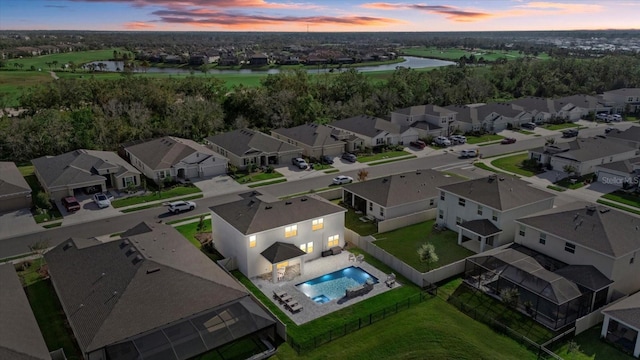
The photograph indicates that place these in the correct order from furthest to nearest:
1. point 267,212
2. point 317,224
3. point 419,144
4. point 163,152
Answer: point 419,144, point 163,152, point 317,224, point 267,212

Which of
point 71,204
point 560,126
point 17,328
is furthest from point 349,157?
point 560,126

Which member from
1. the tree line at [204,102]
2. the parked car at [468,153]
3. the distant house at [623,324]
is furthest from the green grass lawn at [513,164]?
the distant house at [623,324]

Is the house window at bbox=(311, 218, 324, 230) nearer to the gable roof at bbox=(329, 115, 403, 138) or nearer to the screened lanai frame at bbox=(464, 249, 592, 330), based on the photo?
the screened lanai frame at bbox=(464, 249, 592, 330)

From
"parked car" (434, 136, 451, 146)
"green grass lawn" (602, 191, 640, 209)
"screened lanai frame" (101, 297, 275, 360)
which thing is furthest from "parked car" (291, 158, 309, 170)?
"green grass lawn" (602, 191, 640, 209)

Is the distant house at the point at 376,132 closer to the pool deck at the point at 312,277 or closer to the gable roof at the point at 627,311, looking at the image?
the pool deck at the point at 312,277

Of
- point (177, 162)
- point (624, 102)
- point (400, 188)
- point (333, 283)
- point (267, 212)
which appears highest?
point (624, 102)

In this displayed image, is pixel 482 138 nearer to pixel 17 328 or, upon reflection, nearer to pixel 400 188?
pixel 400 188

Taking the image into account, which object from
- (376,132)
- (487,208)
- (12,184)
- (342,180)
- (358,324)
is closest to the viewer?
(358,324)
